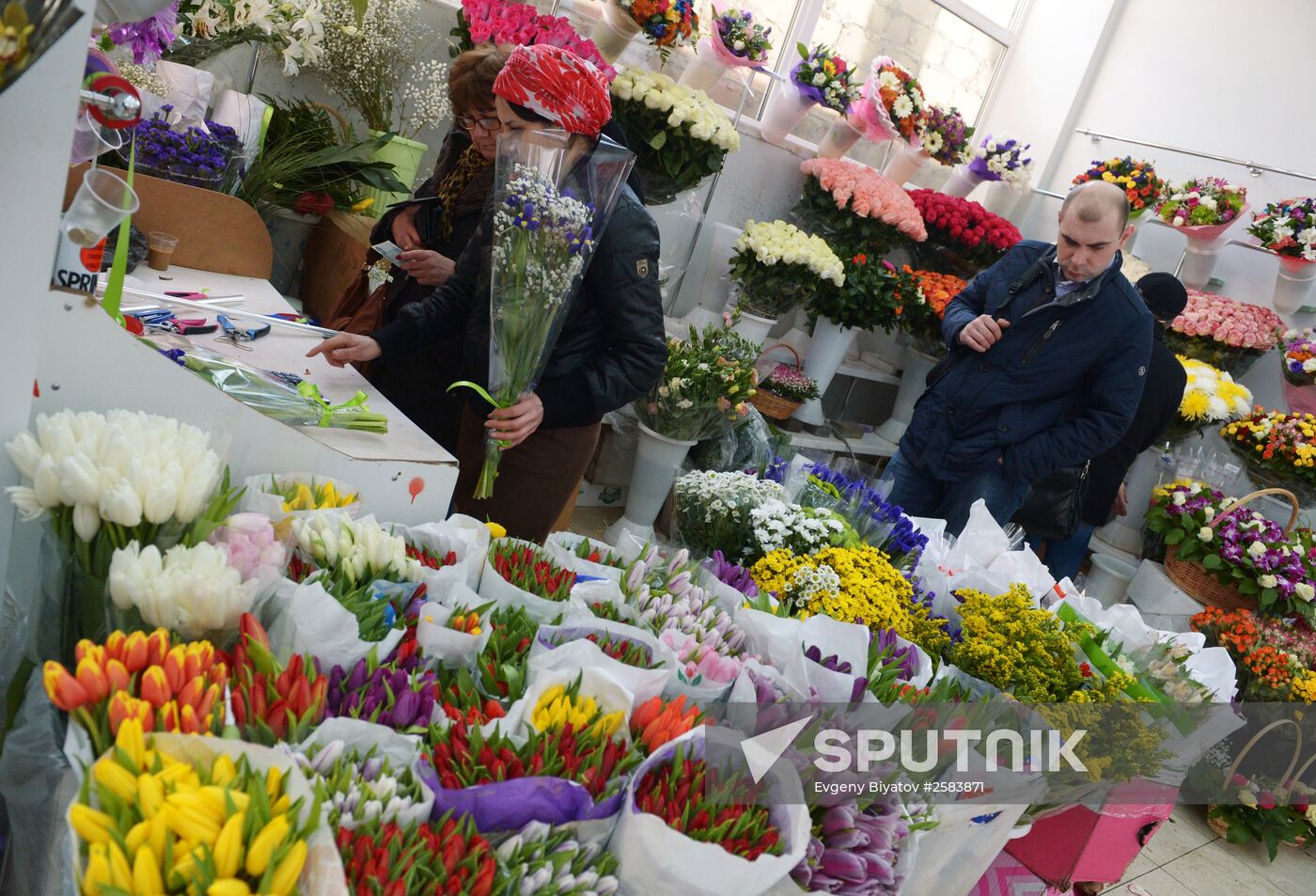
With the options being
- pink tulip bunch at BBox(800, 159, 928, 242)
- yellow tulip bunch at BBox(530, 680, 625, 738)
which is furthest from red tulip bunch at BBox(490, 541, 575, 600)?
pink tulip bunch at BBox(800, 159, 928, 242)

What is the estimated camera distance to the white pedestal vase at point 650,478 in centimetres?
348

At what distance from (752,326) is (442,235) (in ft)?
6.48

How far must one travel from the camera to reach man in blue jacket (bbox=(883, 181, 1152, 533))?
291 centimetres

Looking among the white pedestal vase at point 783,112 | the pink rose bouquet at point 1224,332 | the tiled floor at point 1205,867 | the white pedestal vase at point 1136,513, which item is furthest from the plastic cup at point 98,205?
the pink rose bouquet at point 1224,332

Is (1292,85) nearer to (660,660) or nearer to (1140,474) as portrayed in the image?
(1140,474)

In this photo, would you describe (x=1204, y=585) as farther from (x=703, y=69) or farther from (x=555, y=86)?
(x=555, y=86)

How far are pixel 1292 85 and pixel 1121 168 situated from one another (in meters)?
1.21

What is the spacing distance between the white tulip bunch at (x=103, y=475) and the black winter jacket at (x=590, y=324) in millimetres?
961

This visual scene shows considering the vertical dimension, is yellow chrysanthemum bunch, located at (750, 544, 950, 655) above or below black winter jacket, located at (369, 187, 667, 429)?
below

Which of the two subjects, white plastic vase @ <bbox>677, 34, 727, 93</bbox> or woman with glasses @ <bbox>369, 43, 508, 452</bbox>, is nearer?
woman with glasses @ <bbox>369, 43, 508, 452</bbox>

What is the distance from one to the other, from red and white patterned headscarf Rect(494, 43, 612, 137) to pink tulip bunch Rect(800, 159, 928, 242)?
9.20ft

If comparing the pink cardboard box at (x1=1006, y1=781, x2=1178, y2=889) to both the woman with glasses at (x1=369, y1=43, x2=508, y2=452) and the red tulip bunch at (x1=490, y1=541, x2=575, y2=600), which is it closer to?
the red tulip bunch at (x1=490, y1=541, x2=575, y2=600)

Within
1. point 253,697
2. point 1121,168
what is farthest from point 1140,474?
point 253,697

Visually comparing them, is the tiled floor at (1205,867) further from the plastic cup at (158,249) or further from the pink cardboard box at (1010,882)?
A: the plastic cup at (158,249)
